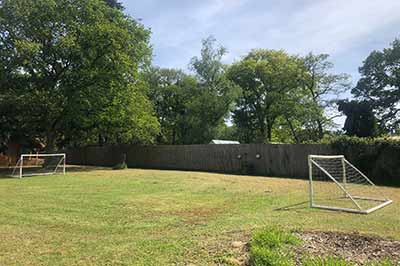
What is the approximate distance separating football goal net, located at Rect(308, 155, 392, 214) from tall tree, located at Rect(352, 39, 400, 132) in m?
23.8

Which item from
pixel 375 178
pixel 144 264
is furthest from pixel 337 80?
pixel 144 264

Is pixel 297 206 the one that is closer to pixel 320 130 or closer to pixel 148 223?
pixel 148 223

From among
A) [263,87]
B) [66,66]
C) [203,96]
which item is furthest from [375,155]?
[263,87]

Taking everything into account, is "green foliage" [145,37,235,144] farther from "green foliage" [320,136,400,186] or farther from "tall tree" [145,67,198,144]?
"green foliage" [320,136,400,186]

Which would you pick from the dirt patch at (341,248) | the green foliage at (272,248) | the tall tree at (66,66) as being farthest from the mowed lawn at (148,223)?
the tall tree at (66,66)

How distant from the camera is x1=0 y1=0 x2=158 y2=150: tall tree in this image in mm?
18875

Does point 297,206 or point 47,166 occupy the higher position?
point 47,166

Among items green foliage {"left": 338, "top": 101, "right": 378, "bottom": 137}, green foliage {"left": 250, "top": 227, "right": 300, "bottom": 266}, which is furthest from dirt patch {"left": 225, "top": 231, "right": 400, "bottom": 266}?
green foliage {"left": 338, "top": 101, "right": 378, "bottom": 137}

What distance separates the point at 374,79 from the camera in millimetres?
35219

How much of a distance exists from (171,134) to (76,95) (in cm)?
2217

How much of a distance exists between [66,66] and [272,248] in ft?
64.1

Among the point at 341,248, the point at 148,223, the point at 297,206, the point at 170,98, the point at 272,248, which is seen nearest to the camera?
the point at 272,248

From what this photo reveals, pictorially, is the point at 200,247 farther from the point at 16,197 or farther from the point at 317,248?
the point at 16,197

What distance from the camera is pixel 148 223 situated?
20.4 feet
